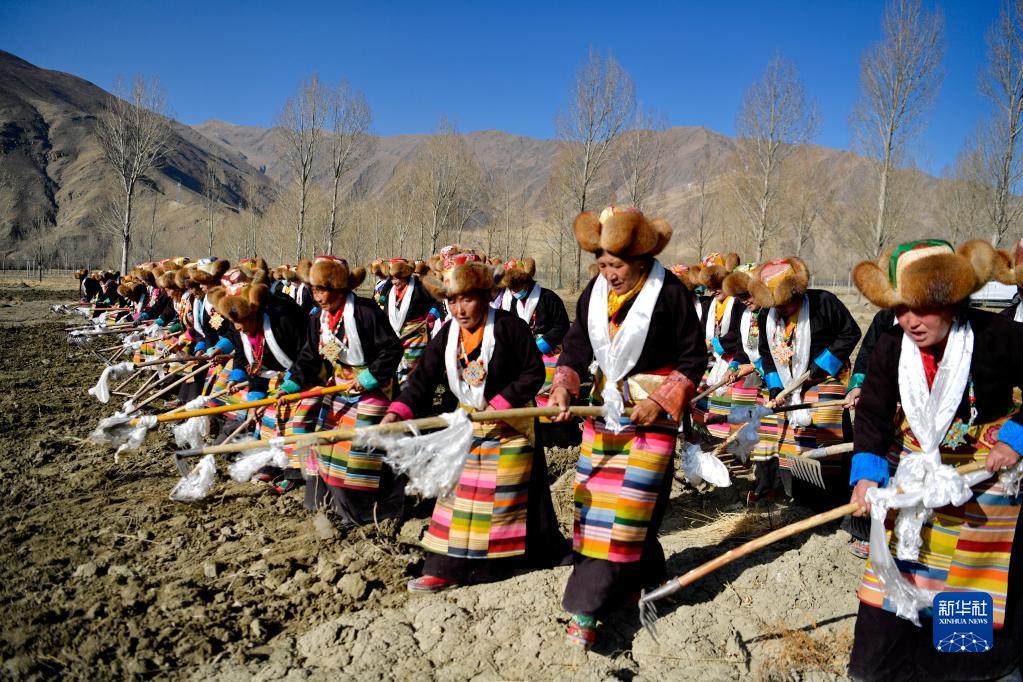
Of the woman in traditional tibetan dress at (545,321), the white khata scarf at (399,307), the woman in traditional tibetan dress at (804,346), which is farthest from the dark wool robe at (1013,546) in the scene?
the white khata scarf at (399,307)

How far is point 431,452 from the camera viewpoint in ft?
10.8

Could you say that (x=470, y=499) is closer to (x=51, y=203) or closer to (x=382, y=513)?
(x=382, y=513)

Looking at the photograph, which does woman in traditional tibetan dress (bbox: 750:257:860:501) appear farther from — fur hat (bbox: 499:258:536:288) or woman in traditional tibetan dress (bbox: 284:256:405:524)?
fur hat (bbox: 499:258:536:288)

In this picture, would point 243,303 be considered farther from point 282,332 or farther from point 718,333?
point 718,333

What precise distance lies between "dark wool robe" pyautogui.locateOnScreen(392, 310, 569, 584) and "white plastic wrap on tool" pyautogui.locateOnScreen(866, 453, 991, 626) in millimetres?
1612

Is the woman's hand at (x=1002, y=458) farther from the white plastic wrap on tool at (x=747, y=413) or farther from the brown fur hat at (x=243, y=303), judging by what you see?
the brown fur hat at (x=243, y=303)

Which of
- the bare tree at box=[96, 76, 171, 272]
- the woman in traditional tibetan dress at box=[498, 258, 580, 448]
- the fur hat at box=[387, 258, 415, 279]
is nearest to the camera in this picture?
the woman in traditional tibetan dress at box=[498, 258, 580, 448]

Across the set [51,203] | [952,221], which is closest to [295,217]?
[952,221]

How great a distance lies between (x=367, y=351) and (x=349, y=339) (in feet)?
0.49

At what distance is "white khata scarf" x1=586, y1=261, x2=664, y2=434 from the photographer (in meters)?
3.22

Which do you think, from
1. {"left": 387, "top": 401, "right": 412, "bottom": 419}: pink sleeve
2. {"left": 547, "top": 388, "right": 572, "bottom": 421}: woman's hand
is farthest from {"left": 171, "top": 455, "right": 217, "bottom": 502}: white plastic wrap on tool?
{"left": 547, "top": 388, "right": 572, "bottom": 421}: woman's hand

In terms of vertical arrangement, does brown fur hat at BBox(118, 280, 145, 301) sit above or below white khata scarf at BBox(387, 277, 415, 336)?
below

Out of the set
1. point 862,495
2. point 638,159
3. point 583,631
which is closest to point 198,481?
point 583,631

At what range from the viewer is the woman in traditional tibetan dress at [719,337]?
653 cm
